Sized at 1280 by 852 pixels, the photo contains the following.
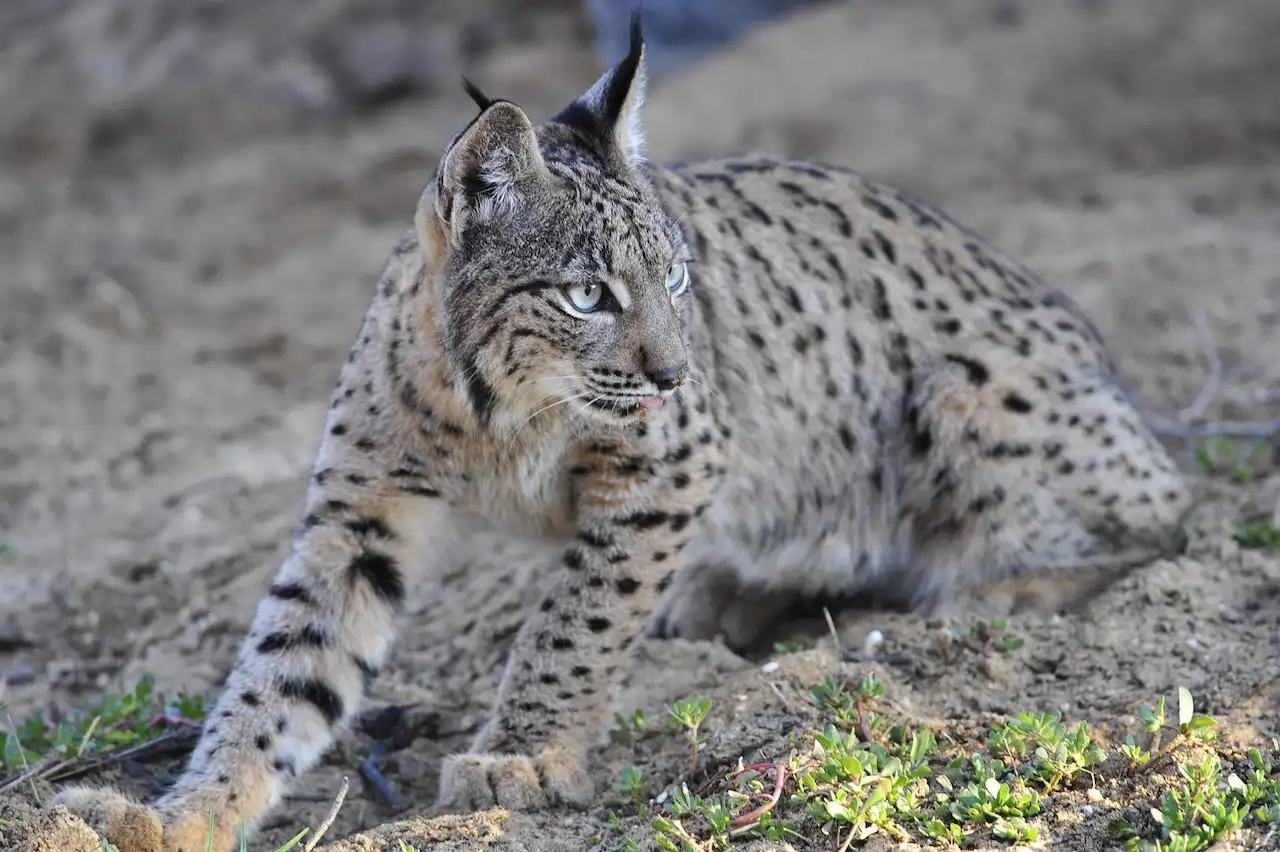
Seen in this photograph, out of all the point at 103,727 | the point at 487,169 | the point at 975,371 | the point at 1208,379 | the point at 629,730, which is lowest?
the point at 629,730

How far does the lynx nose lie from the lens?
3.93 meters

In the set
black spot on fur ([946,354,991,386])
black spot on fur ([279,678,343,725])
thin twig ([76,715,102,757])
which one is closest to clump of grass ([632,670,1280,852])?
black spot on fur ([279,678,343,725])

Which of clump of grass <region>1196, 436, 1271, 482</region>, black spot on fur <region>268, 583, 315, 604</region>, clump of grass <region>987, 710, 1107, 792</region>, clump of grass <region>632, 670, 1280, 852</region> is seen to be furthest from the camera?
clump of grass <region>1196, 436, 1271, 482</region>

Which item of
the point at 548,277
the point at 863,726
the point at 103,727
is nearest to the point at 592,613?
the point at 863,726

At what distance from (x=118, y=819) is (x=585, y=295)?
1.77m

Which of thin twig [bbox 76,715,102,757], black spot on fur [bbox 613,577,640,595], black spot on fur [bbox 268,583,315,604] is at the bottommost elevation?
thin twig [bbox 76,715,102,757]

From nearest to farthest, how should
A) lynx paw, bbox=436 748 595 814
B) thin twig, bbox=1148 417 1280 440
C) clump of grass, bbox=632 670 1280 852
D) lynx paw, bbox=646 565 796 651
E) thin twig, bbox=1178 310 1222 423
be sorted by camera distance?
clump of grass, bbox=632 670 1280 852 < lynx paw, bbox=436 748 595 814 < lynx paw, bbox=646 565 796 651 < thin twig, bbox=1148 417 1280 440 < thin twig, bbox=1178 310 1222 423

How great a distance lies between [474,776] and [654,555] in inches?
32.5

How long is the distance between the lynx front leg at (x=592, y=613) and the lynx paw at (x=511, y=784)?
6 cm

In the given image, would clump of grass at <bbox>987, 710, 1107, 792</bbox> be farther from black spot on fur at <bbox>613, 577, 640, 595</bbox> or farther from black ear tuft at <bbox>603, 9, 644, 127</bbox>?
black ear tuft at <bbox>603, 9, 644, 127</bbox>

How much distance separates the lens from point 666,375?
12.9 ft

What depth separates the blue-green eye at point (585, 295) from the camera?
3.98 m

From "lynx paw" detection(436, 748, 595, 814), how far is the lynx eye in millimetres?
1336

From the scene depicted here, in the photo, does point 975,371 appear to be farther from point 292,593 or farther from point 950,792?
point 292,593
